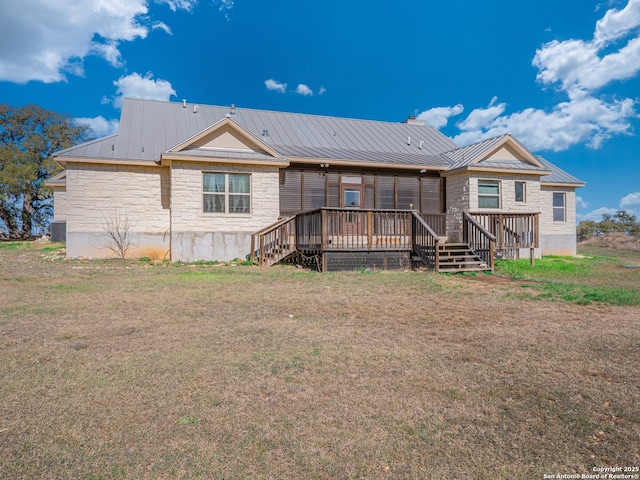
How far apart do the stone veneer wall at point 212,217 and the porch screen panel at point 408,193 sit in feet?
17.5

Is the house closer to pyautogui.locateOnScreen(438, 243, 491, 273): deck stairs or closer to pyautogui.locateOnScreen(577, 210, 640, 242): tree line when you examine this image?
pyautogui.locateOnScreen(438, 243, 491, 273): deck stairs

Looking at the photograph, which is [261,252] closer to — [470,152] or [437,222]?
[437,222]

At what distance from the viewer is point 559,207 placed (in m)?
19.9

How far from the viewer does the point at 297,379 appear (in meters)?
3.59

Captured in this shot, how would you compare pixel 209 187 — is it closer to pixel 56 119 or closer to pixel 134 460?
pixel 134 460

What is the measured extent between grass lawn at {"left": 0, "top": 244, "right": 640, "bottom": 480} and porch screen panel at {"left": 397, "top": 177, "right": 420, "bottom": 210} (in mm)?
10823

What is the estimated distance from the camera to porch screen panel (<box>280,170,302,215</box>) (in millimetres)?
16031

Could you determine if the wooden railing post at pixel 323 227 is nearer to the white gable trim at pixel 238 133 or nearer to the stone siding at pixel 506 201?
the white gable trim at pixel 238 133

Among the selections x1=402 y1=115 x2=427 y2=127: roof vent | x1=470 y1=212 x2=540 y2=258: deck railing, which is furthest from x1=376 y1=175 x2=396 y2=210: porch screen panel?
x1=402 y1=115 x2=427 y2=127: roof vent

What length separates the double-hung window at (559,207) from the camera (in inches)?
783

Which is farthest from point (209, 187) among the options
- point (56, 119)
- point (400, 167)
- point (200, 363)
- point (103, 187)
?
point (56, 119)

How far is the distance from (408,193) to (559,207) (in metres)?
8.00

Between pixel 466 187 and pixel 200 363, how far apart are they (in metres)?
14.7

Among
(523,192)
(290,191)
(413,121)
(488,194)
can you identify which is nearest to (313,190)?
(290,191)
